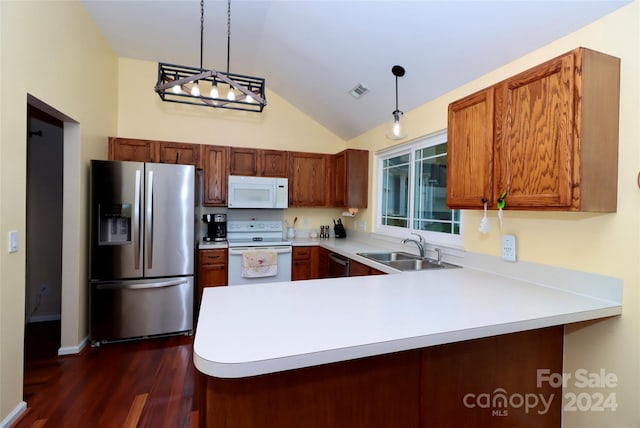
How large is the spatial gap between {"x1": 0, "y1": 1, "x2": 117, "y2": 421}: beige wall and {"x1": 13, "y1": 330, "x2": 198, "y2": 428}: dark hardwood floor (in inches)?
7.8

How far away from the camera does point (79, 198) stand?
2.51 m

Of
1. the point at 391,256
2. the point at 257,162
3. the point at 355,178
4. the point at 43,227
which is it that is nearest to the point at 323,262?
the point at 391,256

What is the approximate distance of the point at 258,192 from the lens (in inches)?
144

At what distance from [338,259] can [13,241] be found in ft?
7.92

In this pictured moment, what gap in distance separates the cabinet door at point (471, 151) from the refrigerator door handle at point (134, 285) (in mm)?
2552

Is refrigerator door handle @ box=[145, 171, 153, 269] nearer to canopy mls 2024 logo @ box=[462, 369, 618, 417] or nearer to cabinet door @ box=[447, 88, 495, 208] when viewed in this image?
cabinet door @ box=[447, 88, 495, 208]

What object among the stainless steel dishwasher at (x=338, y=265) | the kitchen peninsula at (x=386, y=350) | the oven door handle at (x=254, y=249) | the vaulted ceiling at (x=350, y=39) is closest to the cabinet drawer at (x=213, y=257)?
the oven door handle at (x=254, y=249)

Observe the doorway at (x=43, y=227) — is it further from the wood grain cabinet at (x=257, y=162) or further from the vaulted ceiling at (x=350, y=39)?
the wood grain cabinet at (x=257, y=162)

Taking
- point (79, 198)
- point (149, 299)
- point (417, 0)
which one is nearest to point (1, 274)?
point (79, 198)

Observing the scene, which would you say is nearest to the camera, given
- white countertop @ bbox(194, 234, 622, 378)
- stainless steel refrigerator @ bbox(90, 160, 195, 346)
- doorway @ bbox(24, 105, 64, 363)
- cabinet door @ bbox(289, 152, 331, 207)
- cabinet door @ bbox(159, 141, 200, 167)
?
white countertop @ bbox(194, 234, 622, 378)

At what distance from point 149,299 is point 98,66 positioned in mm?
2328

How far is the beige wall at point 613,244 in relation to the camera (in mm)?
1315

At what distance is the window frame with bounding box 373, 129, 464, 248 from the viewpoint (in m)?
2.49

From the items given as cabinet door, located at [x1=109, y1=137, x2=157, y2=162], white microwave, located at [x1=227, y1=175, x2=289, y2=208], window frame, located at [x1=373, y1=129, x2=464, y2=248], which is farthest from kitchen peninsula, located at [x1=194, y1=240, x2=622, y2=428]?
cabinet door, located at [x1=109, y1=137, x2=157, y2=162]
